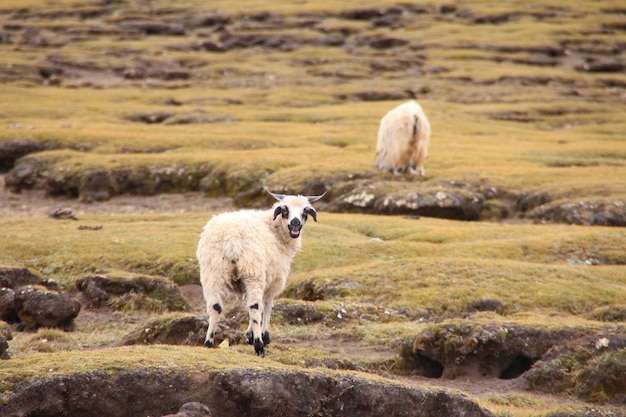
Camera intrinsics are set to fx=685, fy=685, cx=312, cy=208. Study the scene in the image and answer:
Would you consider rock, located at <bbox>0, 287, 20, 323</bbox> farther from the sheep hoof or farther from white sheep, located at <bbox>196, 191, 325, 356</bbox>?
the sheep hoof

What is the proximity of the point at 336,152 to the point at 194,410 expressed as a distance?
38636 mm

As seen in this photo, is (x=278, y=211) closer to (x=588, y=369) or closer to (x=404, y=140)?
(x=588, y=369)

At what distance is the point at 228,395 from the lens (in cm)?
1024

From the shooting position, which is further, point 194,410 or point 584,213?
point 584,213

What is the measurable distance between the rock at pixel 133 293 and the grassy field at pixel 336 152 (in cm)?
53

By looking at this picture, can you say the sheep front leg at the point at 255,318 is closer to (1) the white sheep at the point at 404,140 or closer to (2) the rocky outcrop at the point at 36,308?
(2) the rocky outcrop at the point at 36,308

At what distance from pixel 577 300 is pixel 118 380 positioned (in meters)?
15.3

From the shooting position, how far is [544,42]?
112 m

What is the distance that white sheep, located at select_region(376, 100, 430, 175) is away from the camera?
1425 inches

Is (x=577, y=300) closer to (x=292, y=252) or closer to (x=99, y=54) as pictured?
(x=292, y=252)

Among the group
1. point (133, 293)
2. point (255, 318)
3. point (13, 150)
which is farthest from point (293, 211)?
point (13, 150)

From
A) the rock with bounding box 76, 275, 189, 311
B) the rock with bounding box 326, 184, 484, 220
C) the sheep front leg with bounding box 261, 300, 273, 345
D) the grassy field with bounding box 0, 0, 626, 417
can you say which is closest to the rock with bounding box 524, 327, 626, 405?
the grassy field with bounding box 0, 0, 626, 417

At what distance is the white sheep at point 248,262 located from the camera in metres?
12.6

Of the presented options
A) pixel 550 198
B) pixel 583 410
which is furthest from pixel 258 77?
pixel 583 410
